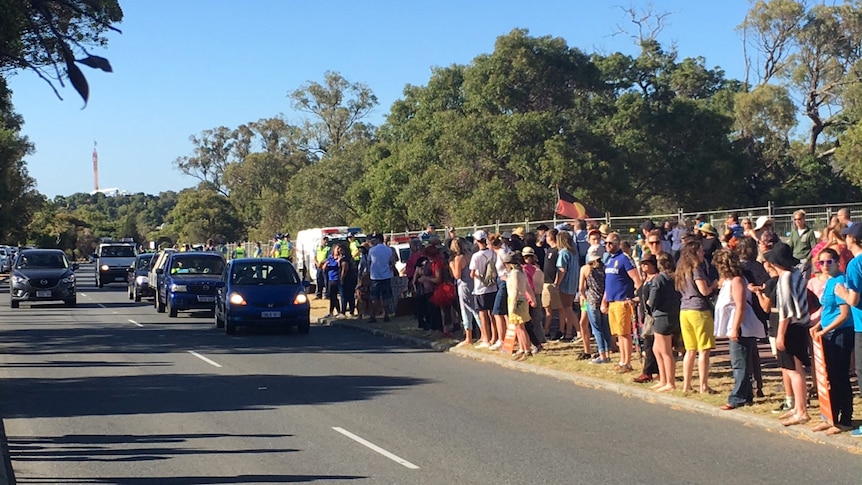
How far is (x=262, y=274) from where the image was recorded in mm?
22656

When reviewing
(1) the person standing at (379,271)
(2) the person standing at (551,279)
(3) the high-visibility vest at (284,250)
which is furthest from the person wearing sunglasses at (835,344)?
(3) the high-visibility vest at (284,250)

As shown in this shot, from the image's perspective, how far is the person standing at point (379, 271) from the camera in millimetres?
22516

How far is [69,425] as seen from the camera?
11.1 m

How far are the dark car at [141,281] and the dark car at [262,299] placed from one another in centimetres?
1355

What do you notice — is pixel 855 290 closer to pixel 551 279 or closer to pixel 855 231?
pixel 855 231

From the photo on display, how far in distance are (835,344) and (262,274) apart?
14.8 metres

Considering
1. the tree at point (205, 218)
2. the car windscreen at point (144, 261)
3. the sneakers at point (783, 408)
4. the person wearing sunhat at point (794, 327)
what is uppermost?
the tree at point (205, 218)

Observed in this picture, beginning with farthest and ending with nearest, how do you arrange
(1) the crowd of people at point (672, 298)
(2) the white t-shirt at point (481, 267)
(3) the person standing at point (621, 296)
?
1. (2) the white t-shirt at point (481, 267)
2. (3) the person standing at point (621, 296)
3. (1) the crowd of people at point (672, 298)

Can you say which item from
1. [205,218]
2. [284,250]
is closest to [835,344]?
[284,250]

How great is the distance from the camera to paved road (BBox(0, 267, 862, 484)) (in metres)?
8.68

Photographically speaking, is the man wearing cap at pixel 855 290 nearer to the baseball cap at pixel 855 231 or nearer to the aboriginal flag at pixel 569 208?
the baseball cap at pixel 855 231

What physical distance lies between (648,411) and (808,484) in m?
3.76

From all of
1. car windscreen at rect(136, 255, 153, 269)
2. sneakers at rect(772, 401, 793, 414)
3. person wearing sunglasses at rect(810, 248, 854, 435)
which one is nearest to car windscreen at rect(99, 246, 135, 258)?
car windscreen at rect(136, 255, 153, 269)

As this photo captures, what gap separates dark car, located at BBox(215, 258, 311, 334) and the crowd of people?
1.85 m
